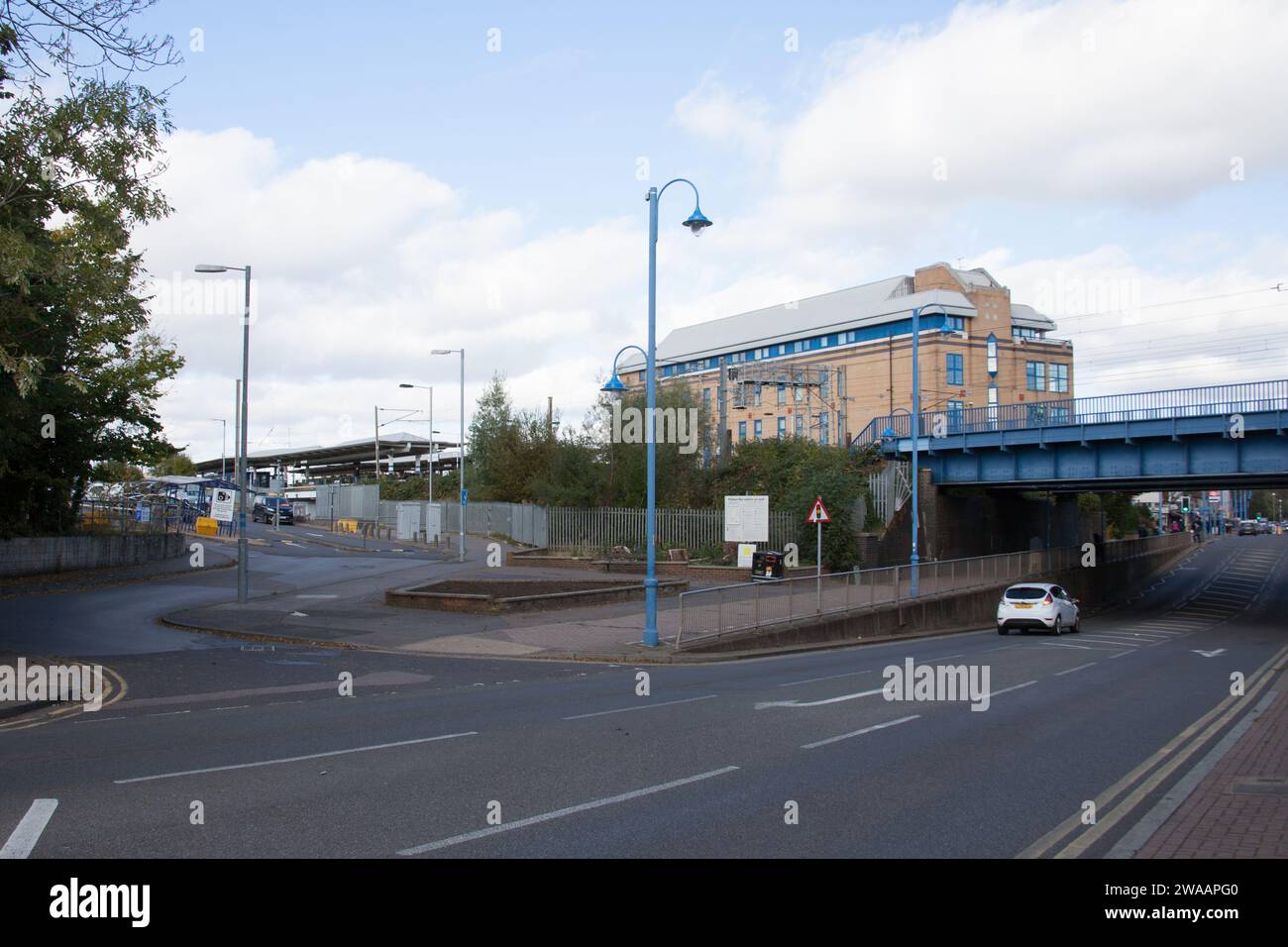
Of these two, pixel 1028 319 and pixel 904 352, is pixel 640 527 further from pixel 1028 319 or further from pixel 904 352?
pixel 1028 319

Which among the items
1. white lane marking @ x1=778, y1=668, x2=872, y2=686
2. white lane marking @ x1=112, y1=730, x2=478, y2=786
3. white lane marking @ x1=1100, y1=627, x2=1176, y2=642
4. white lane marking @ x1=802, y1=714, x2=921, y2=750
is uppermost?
white lane marking @ x1=112, y1=730, x2=478, y2=786

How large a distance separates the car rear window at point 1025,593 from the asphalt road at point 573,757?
957 centimetres

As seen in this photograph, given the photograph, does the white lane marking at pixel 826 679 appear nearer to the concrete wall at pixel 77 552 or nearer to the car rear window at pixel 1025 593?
the car rear window at pixel 1025 593

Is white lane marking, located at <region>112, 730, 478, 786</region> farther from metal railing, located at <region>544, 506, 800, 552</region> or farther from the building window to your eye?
the building window

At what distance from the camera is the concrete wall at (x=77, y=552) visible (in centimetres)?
3241

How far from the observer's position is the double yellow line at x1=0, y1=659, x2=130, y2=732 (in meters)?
12.1

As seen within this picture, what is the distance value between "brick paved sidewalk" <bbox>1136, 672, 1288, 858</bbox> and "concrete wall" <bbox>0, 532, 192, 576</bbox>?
33765 mm

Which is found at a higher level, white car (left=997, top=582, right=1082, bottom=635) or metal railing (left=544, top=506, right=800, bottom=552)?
metal railing (left=544, top=506, right=800, bottom=552)

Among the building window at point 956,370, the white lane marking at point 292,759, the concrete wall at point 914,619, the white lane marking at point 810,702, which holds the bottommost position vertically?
the concrete wall at point 914,619

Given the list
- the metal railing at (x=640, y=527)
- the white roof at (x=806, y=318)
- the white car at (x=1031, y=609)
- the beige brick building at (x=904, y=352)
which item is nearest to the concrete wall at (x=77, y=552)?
the metal railing at (x=640, y=527)

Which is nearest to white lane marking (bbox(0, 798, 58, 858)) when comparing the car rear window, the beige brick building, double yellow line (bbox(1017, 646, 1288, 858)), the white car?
double yellow line (bbox(1017, 646, 1288, 858))

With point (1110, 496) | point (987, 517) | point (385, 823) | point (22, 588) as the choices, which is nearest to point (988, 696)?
point (385, 823)

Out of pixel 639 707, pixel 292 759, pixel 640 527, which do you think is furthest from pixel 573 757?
pixel 640 527
